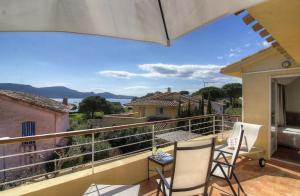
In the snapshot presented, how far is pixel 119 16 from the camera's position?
1152 mm

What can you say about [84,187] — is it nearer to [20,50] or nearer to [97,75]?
[20,50]

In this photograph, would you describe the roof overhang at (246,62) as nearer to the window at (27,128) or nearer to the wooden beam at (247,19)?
the wooden beam at (247,19)

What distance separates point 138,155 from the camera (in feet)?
14.5

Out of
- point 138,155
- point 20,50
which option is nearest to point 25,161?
point 138,155

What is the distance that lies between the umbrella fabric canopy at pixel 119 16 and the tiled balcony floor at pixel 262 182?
10.3ft

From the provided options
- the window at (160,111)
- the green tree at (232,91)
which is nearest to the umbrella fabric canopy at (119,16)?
the window at (160,111)

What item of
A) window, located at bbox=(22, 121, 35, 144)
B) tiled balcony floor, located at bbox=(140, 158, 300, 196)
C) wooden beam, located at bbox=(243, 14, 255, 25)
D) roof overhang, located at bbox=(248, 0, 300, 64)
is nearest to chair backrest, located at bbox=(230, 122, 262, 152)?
tiled balcony floor, located at bbox=(140, 158, 300, 196)

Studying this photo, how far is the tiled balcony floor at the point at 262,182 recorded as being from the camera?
3707mm

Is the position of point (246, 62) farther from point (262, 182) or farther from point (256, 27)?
point (256, 27)

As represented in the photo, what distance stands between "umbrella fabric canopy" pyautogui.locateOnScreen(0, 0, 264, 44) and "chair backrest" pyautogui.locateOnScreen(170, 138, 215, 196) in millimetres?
1534

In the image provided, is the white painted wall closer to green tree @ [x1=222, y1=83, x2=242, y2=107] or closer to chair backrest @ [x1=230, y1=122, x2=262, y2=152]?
chair backrest @ [x1=230, y1=122, x2=262, y2=152]

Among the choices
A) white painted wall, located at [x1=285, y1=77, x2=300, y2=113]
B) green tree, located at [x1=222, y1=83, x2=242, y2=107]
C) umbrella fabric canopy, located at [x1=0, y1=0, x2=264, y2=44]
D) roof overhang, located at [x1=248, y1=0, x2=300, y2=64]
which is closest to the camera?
umbrella fabric canopy, located at [x1=0, y1=0, x2=264, y2=44]

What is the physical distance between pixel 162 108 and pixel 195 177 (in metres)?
20.4

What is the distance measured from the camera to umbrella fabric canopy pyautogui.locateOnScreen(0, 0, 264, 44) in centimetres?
84
